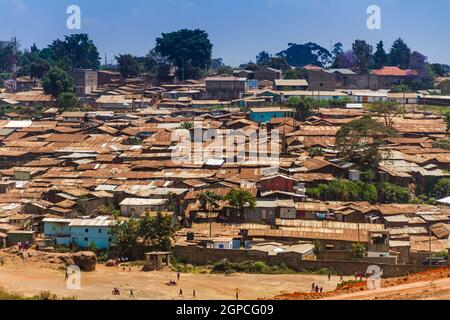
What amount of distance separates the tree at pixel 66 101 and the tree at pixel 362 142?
22.8 meters

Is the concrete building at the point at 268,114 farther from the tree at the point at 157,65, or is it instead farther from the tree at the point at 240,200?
the tree at the point at 157,65

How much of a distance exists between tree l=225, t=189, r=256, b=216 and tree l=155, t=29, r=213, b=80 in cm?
4022

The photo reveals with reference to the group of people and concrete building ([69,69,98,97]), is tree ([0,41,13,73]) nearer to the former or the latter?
concrete building ([69,69,98,97])

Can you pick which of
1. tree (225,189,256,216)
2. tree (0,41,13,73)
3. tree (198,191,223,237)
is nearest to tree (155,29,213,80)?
tree (0,41,13,73)

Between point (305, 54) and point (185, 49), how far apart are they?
31.3 metres

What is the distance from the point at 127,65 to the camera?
207 ft

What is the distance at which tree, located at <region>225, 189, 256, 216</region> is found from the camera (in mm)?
24953

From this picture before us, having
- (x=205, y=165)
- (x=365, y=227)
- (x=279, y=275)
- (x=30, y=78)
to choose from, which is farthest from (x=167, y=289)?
(x=30, y=78)

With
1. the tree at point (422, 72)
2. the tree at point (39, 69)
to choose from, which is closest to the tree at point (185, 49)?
the tree at point (39, 69)

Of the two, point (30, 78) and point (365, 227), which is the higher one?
point (30, 78)

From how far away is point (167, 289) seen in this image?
65.0ft

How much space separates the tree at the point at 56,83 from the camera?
172 ft

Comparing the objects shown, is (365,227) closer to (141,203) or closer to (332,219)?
(332,219)
